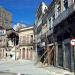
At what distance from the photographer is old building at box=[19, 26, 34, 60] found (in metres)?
62.9

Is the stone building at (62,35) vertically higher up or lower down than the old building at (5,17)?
lower down

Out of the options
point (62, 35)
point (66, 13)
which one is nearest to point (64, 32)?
point (62, 35)

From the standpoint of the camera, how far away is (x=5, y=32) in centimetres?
7056

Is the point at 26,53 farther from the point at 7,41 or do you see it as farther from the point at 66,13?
the point at 66,13

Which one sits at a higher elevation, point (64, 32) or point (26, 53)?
point (64, 32)

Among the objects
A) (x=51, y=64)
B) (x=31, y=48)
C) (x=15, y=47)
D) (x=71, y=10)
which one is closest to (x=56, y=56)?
(x=51, y=64)

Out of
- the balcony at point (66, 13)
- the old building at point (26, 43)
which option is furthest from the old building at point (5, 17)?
the balcony at point (66, 13)

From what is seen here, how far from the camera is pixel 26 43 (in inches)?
2518

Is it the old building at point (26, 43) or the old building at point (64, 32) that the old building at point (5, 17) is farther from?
the old building at point (64, 32)

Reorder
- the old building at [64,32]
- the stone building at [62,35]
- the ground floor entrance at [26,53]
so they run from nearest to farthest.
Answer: the old building at [64,32] < the stone building at [62,35] < the ground floor entrance at [26,53]

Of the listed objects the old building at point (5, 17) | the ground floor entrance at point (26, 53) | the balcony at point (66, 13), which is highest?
the old building at point (5, 17)

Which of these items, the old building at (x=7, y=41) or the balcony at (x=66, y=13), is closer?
the balcony at (x=66, y=13)

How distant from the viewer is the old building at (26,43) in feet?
206

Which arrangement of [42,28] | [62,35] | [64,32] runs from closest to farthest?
[64,32]
[62,35]
[42,28]
